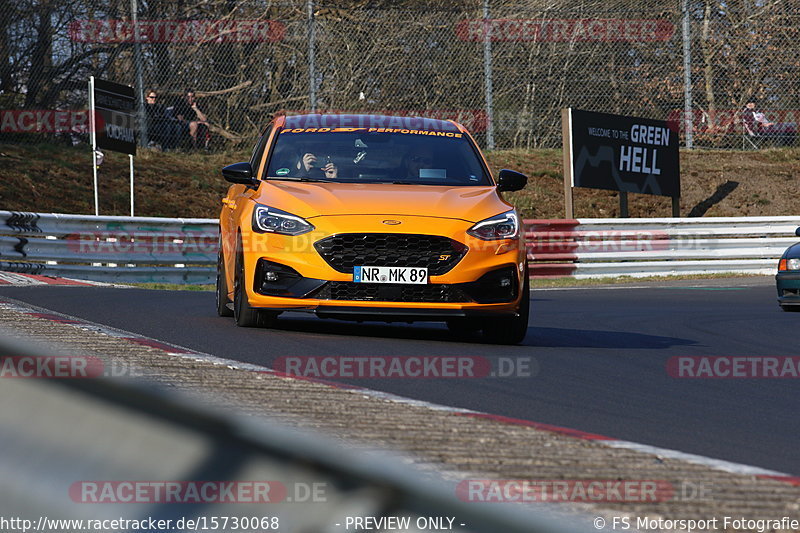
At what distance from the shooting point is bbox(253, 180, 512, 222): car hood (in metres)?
8.36

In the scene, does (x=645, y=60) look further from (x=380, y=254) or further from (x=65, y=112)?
(x=380, y=254)

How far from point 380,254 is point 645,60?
1875 cm

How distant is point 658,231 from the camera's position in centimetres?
2336

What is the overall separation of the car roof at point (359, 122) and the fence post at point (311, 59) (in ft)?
42.8

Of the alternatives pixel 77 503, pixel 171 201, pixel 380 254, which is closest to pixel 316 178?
pixel 380 254

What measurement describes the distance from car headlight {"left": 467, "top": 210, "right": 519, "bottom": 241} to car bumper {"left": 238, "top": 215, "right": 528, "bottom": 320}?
0.05 meters

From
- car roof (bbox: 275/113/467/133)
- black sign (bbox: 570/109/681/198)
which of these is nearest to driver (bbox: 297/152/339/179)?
car roof (bbox: 275/113/467/133)

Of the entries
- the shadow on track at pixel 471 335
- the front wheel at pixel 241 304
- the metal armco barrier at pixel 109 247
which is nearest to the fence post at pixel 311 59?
the metal armco barrier at pixel 109 247

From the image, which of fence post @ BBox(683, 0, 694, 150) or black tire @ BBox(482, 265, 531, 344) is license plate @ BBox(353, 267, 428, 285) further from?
fence post @ BBox(683, 0, 694, 150)

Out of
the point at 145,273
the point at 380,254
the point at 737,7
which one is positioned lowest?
the point at 145,273

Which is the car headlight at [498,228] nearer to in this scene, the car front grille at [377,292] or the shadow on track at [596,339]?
the car front grille at [377,292]

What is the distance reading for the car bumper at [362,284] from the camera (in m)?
8.20

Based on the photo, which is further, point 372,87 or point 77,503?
point 372,87

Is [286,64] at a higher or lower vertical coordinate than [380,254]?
higher
